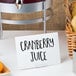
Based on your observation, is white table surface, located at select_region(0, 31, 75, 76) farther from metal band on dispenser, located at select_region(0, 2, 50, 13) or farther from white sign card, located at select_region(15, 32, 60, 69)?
metal band on dispenser, located at select_region(0, 2, 50, 13)

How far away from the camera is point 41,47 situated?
2.24ft

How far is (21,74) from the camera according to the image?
0.66 meters

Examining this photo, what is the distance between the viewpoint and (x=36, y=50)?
26.7 inches

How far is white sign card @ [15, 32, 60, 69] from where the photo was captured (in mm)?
672

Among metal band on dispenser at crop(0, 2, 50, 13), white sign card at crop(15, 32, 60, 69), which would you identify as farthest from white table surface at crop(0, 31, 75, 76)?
metal band on dispenser at crop(0, 2, 50, 13)

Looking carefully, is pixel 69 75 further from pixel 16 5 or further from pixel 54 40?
pixel 16 5

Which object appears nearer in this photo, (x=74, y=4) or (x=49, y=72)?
(x=49, y=72)

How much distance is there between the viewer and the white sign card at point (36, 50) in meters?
0.67

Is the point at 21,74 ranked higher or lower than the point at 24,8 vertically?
lower

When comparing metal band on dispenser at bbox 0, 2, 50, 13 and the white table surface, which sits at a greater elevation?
metal band on dispenser at bbox 0, 2, 50, 13

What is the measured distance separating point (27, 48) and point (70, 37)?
0.14 meters

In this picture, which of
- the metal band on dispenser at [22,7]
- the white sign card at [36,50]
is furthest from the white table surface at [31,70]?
the metal band on dispenser at [22,7]

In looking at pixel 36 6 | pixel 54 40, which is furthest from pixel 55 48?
pixel 36 6

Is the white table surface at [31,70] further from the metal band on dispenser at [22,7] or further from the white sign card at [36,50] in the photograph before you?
the metal band on dispenser at [22,7]
